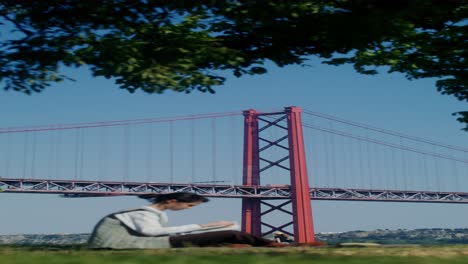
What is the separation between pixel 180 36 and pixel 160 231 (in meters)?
2.85

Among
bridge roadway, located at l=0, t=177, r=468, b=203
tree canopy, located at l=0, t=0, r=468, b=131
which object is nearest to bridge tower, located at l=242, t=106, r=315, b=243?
bridge roadway, located at l=0, t=177, r=468, b=203

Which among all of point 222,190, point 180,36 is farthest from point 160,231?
point 222,190

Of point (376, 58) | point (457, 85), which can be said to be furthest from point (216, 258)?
point (457, 85)

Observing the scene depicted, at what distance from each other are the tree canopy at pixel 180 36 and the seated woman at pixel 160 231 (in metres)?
1.89

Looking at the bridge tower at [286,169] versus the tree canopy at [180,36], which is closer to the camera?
the tree canopy at [180,36]

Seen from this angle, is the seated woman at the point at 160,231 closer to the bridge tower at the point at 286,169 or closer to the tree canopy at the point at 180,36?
the tree canopy at the point at 180,36

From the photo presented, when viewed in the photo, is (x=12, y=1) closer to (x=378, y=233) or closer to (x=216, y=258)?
(x=216, y=258)

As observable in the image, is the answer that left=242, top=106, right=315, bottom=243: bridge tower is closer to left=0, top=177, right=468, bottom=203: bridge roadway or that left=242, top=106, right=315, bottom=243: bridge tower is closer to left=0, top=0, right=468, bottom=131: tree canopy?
left=0, top=177, right=468, bottom=203: bridge roadway

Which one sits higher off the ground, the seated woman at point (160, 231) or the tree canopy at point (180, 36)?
the tree canopy at point (180, 36)

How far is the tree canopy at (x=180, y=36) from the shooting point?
797cm

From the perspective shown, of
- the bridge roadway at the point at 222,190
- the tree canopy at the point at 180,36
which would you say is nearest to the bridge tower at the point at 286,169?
the bridge roadway at the point at 222,190

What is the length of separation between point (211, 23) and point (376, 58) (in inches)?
131

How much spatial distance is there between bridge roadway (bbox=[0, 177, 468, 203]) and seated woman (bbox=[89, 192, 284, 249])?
31.9 metres

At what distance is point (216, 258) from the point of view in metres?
4.95
